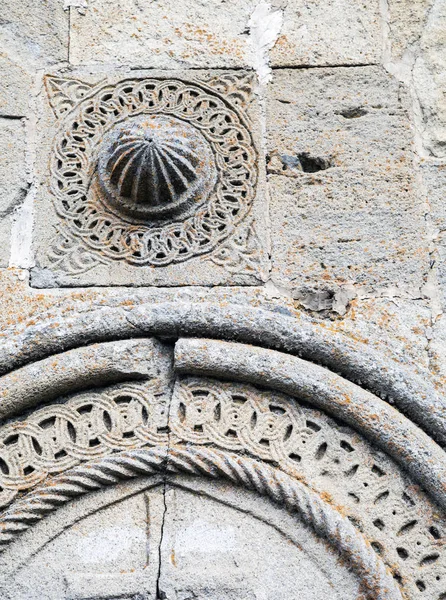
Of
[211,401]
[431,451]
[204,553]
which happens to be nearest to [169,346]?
[211,401]

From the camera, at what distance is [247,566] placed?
2.62m

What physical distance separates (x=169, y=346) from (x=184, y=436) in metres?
0.30

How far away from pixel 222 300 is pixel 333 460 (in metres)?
0.59

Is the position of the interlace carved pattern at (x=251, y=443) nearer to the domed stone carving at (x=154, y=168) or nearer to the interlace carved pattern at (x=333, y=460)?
the interlace carved pattern at (x=333, y=460)

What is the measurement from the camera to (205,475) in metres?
2.70

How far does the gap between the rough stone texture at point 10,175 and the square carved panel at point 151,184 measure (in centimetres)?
6

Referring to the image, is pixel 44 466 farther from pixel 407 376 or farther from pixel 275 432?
pixel 407 376

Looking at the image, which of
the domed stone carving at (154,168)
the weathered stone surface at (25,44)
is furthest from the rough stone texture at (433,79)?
the weathered stone surface at (25,44)

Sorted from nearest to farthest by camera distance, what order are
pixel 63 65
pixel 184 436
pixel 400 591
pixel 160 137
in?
1. pixel 400 591
2. pixel 184 436
3. pixel 160 137
4. pixel 63 65

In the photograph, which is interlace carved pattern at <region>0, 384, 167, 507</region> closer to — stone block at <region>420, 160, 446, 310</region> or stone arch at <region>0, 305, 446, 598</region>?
stone arch at <region>0, 305, 446, 598</region>

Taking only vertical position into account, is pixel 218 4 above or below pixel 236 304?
above

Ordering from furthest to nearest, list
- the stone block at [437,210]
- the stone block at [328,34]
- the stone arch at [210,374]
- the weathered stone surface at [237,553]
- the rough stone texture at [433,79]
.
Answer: the stone block at [328,34] < the rough stone texture at [433,79] < the stone block at [437,210] < the stone arch at [210,374] < the weathered stone surface at [237,553]

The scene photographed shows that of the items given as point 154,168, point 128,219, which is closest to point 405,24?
point 154,168

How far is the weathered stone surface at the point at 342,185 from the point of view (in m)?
2.97
